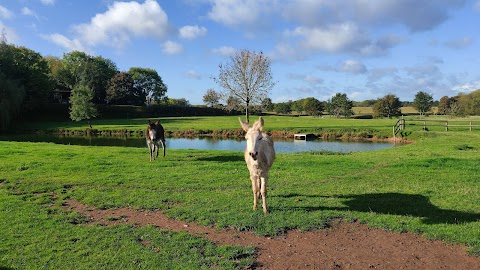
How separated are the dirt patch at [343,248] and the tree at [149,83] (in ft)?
395

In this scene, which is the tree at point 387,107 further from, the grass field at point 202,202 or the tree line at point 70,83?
the grass field at point 202,202

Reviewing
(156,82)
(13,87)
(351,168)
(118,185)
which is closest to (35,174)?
(118,185)

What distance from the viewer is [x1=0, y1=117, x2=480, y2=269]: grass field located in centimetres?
688

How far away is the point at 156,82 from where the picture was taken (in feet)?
427

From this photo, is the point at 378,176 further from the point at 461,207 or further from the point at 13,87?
the point at 13,87

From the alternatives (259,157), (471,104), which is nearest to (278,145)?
(259,157)

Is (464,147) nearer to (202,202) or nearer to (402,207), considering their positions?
(402,207)

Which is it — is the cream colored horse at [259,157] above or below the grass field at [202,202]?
above

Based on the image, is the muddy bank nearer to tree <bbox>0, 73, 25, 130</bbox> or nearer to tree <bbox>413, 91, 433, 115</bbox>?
tree <bbox>0, 73, 25, 130</bbox>

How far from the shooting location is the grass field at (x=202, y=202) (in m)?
6.88

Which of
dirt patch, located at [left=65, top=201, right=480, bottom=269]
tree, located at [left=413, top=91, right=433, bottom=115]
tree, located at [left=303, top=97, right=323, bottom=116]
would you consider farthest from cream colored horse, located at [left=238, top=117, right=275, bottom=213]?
tree, located at [left=413, top=91, right=433, bottom=115]

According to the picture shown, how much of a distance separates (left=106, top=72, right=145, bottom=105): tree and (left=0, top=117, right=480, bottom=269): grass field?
84062 millimetres

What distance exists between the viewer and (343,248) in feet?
23.2

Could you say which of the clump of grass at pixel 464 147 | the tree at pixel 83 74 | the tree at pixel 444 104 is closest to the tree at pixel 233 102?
the clump of grass at pixel 464 147
